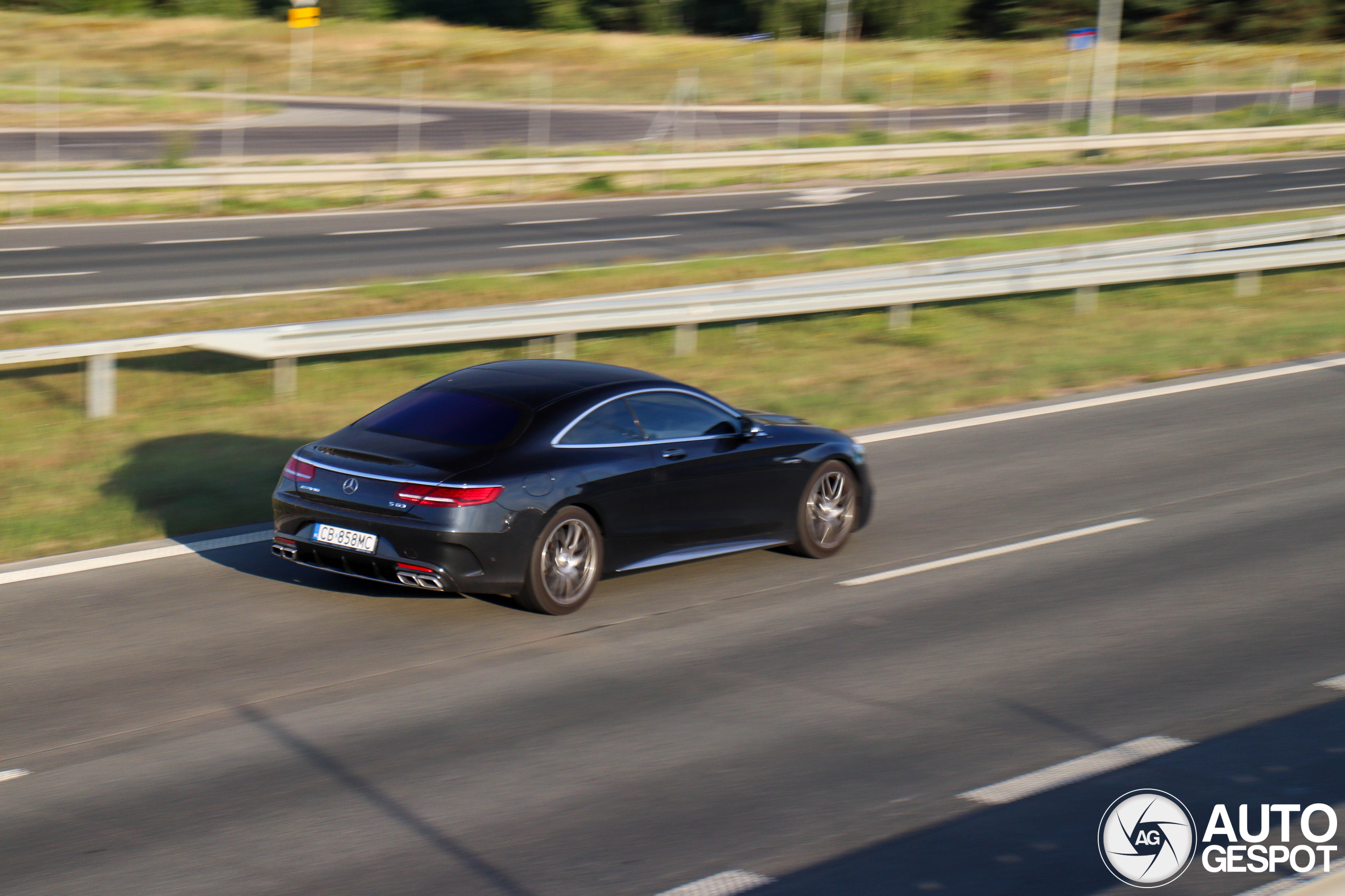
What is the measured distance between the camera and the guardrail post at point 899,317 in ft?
59.5

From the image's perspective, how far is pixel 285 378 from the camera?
13672mm

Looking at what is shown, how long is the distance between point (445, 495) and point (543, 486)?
0.56 meters

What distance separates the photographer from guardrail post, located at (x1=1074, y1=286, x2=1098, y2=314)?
19.6 meters

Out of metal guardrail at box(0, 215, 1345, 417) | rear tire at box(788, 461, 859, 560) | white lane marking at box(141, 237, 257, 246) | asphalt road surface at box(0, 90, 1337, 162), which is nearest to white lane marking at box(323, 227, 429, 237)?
white lane marking at box(141, 237, 257, 246)

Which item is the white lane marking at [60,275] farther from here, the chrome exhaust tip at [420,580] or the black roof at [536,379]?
the chrome exhaust tip at [420,580]

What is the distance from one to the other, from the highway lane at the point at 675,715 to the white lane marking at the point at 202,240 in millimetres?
15411

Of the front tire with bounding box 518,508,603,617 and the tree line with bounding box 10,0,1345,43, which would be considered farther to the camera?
the tree line with bounding box 10,0,1345,43

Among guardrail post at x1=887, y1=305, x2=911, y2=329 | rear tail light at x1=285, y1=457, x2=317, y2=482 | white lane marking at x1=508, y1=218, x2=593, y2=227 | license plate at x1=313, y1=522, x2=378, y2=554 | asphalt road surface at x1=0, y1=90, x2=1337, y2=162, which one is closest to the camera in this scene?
license plate at x1=313, y1=522, x2=378, y2=554

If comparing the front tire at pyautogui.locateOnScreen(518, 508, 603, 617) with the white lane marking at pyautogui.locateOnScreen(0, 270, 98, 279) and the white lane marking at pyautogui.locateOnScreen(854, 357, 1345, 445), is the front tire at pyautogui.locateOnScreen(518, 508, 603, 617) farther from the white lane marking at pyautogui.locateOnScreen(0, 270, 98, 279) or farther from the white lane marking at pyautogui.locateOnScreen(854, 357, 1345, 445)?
the white lane marking at pyautogui.locateOnScreen(0, 270, 98, 279)

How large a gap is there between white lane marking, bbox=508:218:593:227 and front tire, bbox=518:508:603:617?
1881 centimetres

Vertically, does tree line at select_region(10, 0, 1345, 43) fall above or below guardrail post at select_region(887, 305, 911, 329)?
above

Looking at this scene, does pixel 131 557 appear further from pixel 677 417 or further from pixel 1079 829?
pixel 1079 829

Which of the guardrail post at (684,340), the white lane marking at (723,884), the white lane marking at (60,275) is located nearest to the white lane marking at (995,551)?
the white lane marking at (723,884)

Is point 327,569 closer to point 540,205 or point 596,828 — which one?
point 596,828
